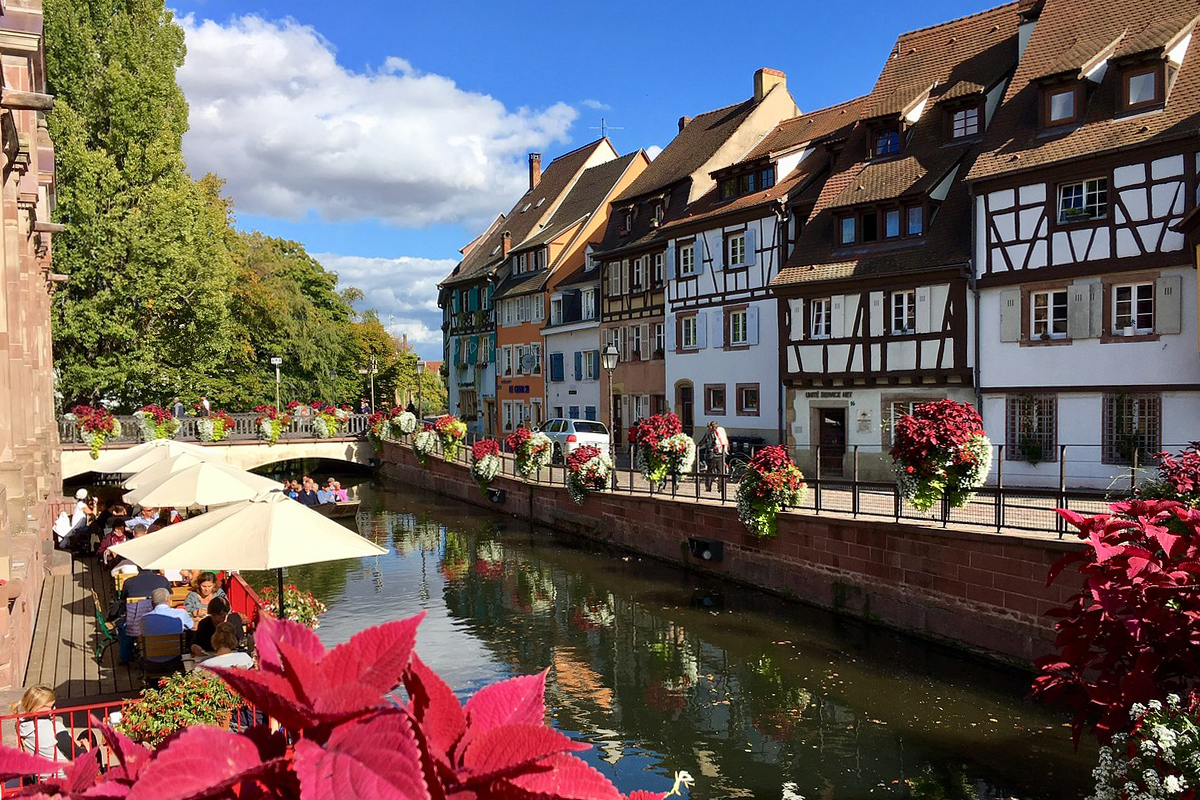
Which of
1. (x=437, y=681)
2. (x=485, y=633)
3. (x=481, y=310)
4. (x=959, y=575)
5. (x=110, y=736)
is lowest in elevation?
(x=485, y=633)

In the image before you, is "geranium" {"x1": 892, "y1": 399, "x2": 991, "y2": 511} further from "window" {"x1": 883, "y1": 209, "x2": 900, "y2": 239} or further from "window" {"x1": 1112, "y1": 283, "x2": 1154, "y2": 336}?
"window" {"x1": 883, "y1": 209, "x2": 900, "y2": 239}

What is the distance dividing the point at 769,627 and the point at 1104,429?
29.8 feet

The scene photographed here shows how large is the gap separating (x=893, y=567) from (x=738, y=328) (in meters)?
15.6

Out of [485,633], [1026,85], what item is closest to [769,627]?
[485,633]

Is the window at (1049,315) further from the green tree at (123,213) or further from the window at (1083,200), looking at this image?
the green tree at (123,213)

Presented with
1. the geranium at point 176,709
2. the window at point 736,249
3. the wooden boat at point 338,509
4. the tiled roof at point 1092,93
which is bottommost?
the wooden boat at point 338,509

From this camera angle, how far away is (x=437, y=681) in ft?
5.33

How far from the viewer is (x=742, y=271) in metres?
A: 29.6

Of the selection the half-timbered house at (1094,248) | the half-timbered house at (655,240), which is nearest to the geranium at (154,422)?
the half-timbered house at (655,240)

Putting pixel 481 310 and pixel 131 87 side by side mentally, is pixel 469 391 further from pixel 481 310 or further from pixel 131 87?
pixel 131 87

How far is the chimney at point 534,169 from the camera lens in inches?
2111

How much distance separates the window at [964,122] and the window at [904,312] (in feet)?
14.1

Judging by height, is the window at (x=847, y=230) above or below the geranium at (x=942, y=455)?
above

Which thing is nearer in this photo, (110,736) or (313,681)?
(313,681)
